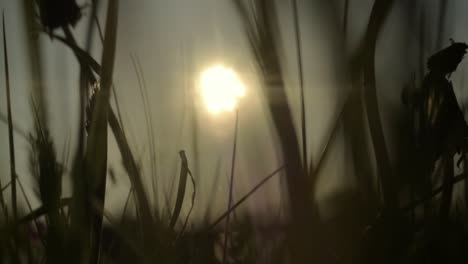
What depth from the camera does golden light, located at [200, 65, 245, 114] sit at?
27 centimetres

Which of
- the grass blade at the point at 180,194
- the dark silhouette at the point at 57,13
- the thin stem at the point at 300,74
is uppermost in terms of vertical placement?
the dark silhouette at the point at 57,13

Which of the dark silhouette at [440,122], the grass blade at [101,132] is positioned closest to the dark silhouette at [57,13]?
the grass blade at [101,132]

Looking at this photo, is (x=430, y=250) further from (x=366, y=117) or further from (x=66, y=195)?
(x=66, y=195)

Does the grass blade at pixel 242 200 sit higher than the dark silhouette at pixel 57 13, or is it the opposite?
the dark silhouette at pixel 57 13

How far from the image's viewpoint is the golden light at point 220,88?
269 mm

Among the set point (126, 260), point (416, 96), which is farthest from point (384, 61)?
point (126, 260)

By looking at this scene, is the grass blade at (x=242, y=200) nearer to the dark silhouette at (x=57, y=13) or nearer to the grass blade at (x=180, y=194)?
the grass blade at (x=180, y=194)

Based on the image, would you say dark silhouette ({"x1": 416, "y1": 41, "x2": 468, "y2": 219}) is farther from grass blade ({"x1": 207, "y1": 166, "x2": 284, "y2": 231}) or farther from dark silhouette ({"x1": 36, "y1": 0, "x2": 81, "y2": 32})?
dark silhouette ({"x1": 36, "y1": 0, "x2": 81, "y2": 32})

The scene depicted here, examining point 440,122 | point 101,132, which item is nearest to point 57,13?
point 101,132

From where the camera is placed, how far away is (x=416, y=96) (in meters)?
0.22

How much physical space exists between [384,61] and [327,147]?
4 centimetres

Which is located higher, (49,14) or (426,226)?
(49,14)

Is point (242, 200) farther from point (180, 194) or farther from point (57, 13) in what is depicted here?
point (57, 13)

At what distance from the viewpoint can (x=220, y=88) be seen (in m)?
0.28
